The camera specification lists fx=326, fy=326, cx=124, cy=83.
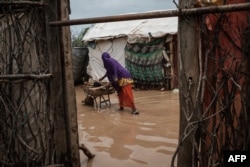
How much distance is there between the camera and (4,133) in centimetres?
346

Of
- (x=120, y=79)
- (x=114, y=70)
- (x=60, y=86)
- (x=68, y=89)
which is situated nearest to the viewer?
(x=60, y=86)

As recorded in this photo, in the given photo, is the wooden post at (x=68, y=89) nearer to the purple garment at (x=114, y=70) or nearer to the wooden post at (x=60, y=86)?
the wooden post at (x=60, y=86)

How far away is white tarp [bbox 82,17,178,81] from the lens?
12320mm

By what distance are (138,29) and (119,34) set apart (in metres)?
1.03

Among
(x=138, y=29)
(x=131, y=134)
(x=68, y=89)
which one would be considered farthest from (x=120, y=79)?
(x=68, y=89)

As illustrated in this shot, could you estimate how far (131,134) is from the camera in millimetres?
6461

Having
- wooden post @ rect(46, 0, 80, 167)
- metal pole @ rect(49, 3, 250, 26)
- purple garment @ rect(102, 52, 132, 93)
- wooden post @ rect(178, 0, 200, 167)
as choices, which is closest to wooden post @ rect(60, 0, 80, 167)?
wooden post @ rect(46, 0, 80, 167)

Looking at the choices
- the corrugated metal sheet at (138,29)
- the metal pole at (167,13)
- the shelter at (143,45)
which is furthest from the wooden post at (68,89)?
the corrugated metal sheet at (138,29)

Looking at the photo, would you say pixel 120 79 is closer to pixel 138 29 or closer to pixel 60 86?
pixel 138 29

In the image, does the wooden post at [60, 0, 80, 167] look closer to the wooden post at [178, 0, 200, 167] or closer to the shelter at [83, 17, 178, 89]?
the wooden post at [178, 0, 200, 167]

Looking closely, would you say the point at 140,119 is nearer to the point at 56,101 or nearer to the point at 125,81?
the point at 125,81

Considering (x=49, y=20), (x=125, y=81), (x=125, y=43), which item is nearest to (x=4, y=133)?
(x=49, y=20)

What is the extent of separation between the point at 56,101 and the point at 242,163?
5.81 feet

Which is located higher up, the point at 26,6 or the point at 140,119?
the point at 26,6
